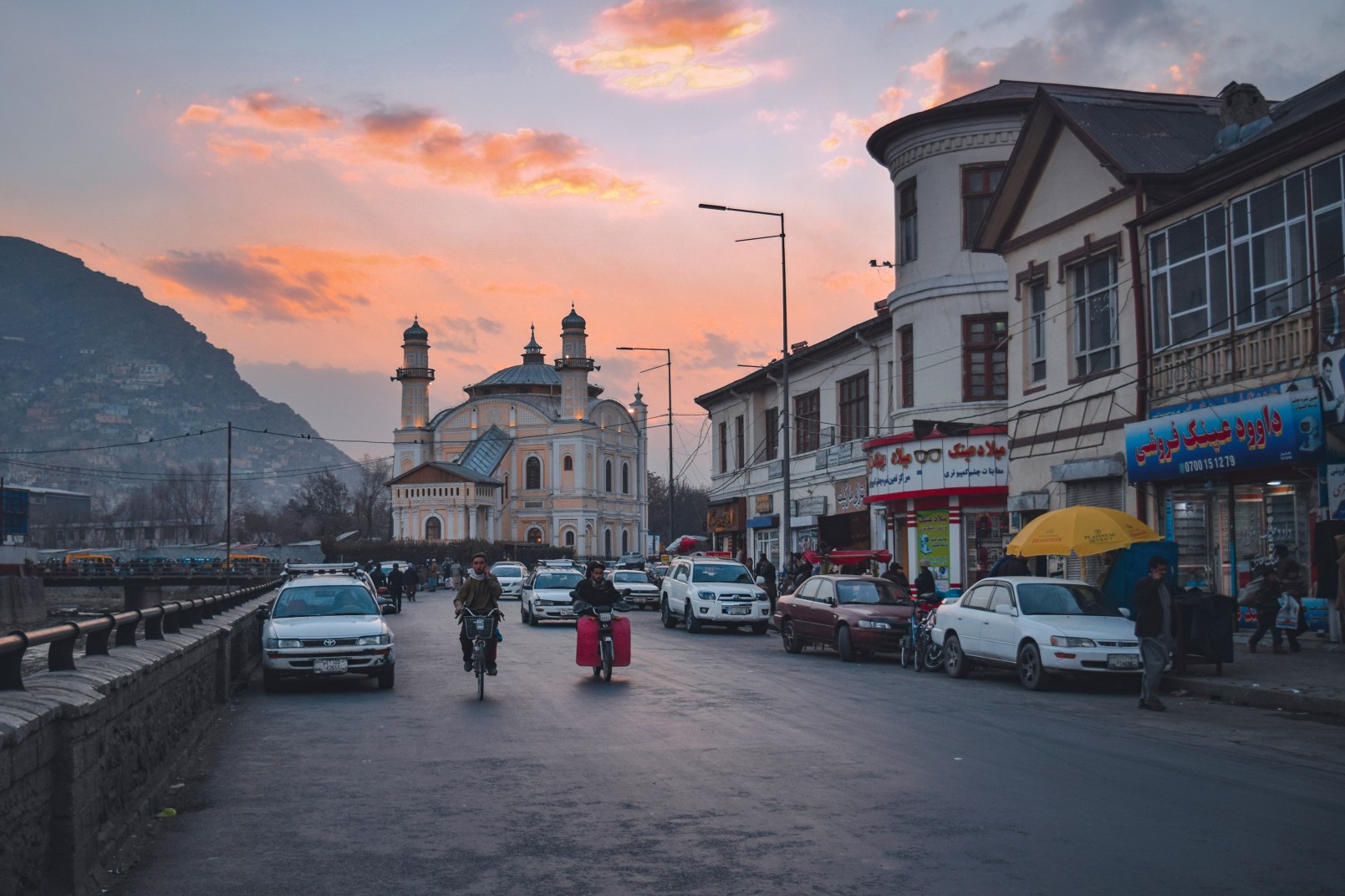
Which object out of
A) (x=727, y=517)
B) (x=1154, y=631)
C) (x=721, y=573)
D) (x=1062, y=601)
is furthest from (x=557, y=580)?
(x=1154, y=631)

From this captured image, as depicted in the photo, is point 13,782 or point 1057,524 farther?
point 1057,524

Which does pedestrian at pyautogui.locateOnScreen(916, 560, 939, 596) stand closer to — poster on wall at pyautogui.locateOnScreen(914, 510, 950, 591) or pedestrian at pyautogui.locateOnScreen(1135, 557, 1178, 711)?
poster on wall at pyautogui.locateOnScreen(914, 510, 950, 591)

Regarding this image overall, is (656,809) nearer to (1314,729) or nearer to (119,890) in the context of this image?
(119,890)

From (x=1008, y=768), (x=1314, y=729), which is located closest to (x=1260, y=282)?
(x=1314, y=729)

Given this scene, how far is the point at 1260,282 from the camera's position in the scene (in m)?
21.9

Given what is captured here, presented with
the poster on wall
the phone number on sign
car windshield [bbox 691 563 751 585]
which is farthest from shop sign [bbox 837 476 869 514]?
the phone number on sign

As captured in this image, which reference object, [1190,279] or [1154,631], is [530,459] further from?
[1154,631]

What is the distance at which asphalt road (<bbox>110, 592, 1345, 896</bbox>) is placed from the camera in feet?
23.2

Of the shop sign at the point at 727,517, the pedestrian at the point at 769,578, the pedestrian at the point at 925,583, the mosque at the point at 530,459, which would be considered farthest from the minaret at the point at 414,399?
the pedestrian at the point at 925,583

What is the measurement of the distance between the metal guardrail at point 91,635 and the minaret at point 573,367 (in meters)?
114

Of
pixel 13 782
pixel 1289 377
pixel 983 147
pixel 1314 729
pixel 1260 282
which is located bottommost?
pixel 1314 729

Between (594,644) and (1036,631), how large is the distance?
6.21 metres

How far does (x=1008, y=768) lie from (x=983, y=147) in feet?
91.2

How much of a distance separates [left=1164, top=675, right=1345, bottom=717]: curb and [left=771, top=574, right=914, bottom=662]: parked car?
592 cm
